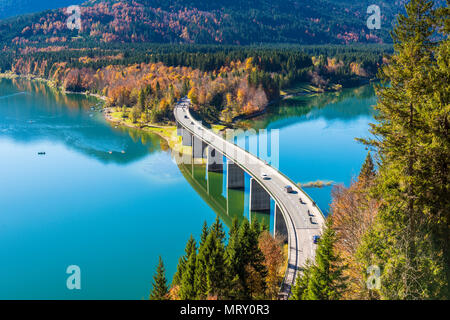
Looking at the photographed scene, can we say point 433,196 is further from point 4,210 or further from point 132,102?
point 132,102

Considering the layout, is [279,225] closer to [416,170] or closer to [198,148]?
[416,170]

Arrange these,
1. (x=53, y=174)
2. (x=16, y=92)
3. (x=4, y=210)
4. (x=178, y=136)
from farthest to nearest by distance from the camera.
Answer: (x=16, y=92) → (x=178, y=136) → (x=53, y=174) → (x=4, y=210)

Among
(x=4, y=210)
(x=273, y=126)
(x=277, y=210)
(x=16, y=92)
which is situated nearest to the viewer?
(x=277, y=210)

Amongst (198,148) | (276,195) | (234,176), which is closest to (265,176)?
(276,195)

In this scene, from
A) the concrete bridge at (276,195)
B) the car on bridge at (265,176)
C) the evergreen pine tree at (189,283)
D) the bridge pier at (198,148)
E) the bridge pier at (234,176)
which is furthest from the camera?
the bridge pier at (198,148)

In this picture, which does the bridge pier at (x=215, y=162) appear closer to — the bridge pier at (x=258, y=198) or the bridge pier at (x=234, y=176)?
the bridge pier at (x=234, y=176)

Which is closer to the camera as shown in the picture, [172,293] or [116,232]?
[172,293]

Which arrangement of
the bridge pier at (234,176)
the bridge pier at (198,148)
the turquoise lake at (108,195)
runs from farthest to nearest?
the bridge pier at (198,148) → the bridge pier at (234,176) → the turquoise lake at (108,195)

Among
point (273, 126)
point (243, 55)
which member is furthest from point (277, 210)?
point (243, 55)

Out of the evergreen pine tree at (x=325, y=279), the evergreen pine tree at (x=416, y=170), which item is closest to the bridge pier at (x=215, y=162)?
the evergreen pine tree at (x=325, y=279)
